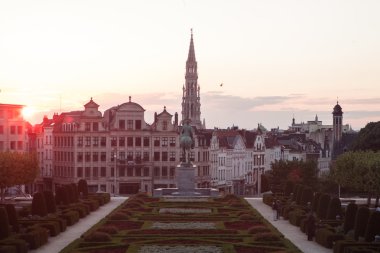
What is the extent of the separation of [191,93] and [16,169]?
8515 centimetres

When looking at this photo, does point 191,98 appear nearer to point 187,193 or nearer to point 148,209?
point 187,193

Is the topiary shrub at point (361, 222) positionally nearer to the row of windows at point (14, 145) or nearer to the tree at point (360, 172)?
the tree at point (360, 172)

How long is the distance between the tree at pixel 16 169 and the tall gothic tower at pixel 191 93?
255 feet

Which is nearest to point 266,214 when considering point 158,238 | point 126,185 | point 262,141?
point 158,238

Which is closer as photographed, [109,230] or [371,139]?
[109,230]

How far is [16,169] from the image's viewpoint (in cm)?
9844

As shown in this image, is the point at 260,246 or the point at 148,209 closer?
the point at 260,246

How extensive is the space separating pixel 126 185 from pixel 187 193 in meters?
40.3

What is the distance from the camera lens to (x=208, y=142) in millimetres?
145375

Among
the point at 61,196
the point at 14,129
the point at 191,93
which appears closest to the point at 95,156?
the point at 14,129

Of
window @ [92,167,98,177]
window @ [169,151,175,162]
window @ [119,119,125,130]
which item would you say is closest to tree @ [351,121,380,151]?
window @ [169,151,175,162]

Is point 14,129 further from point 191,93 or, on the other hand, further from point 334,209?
point 334,209

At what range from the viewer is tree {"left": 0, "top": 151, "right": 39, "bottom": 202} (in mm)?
96312

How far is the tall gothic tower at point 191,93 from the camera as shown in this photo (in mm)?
179375
